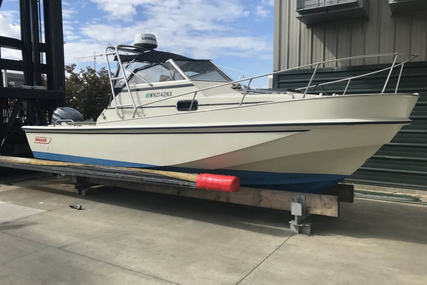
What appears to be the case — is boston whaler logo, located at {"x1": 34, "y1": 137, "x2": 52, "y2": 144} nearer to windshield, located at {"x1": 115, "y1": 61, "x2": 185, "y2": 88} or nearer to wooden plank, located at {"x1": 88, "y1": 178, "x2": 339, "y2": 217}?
windshield, located at {"x1": 115, "y1": 61, "x2": 185, "y2": 88}

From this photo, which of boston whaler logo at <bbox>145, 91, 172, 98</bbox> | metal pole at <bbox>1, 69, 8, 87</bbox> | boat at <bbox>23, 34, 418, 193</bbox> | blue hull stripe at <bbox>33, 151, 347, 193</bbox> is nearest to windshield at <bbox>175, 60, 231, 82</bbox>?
boat at <bbox>23, 34, 418, 193</bbox>

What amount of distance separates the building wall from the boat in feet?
6.12

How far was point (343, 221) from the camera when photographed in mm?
4570

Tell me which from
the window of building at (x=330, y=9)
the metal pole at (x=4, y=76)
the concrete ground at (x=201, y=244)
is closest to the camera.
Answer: the concrete ground at (x=201, y=244)

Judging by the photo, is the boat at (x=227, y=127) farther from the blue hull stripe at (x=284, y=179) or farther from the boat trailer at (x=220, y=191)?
the boat trailer at (x=220, y=191)

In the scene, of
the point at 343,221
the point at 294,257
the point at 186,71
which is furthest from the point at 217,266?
the point at 186,71

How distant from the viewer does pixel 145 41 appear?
20.4ft

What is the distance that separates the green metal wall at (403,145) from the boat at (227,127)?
5.84 ft

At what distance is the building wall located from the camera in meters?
6.10

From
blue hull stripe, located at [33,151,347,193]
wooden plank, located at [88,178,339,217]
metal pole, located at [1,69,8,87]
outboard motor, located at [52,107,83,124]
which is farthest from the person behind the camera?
metal pole, located at [1,69,8,87]

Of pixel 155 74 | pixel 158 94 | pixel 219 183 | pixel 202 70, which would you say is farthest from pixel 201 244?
pixel 155 74

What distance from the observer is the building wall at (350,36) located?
240 inches

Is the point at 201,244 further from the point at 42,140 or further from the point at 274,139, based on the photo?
the point at 42,140

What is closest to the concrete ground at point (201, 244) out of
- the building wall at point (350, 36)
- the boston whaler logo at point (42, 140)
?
the boston whaler logo at point (42, 140)
